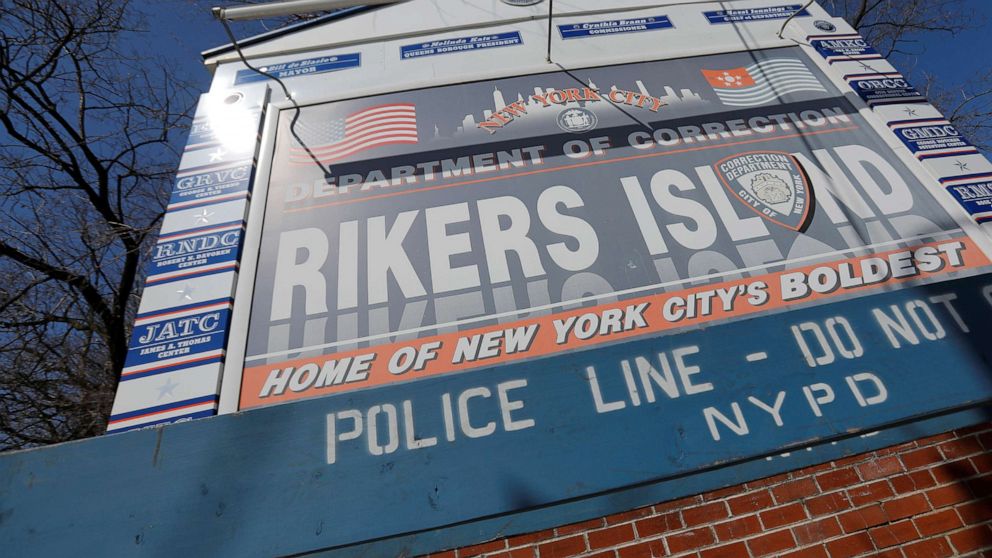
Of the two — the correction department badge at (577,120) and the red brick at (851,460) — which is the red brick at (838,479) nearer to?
the red brick at (851,460)

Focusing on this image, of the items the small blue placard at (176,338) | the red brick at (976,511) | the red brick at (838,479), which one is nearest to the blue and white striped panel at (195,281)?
the small blue placard at (176,338)

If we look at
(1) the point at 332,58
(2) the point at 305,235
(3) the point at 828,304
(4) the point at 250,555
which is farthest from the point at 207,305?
(3) the point at 828,304

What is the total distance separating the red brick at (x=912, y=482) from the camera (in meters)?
2.88

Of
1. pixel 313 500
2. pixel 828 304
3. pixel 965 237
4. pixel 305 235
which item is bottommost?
pixel 313 500

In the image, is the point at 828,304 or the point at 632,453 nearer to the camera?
the point at 632,453

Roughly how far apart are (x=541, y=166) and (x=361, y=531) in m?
3.13

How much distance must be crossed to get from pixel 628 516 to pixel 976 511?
185 cm

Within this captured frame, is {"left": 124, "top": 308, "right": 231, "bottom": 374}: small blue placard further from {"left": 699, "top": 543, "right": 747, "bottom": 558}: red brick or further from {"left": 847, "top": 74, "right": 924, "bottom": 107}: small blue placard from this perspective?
{"left": 847, "top": 74, "right": 924, "bottom": 107}: small blue placard

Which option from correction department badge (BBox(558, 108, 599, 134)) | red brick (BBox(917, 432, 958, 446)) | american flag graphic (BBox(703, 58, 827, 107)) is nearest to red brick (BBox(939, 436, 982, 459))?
red brick (BBox(917, 432, 958, 446))

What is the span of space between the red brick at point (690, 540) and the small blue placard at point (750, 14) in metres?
5.49

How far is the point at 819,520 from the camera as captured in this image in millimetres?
2791

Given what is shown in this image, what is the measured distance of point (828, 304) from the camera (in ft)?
11.3

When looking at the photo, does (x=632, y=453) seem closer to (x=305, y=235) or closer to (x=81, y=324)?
(x=305, y=235)

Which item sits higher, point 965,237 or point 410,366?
point 965,237
